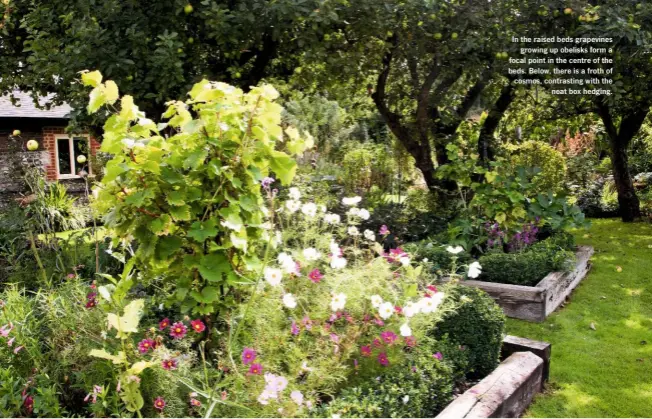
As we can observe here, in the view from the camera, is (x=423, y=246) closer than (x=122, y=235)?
No

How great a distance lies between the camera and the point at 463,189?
707 cm

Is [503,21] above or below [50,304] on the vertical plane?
above

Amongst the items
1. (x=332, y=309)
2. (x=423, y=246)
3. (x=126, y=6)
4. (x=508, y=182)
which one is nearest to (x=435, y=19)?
(x=508, y=182)

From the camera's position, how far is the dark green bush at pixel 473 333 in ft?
10.0

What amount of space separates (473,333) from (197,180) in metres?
1.84

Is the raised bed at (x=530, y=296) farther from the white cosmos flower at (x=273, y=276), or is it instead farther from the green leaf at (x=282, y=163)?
the green leaf at (x=282, y=163)

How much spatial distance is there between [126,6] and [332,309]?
4.13 m

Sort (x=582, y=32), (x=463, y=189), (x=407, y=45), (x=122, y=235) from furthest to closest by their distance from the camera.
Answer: (x=463, y=189) → (x=407, y=45) → (x=582, y=32) → (x=122, y=235)

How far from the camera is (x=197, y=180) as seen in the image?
2270 millimetres

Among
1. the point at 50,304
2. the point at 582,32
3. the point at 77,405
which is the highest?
the point at 582,32

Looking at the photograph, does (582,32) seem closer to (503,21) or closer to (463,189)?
(503,21)

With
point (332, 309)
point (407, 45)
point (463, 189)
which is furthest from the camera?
point (463, 189)

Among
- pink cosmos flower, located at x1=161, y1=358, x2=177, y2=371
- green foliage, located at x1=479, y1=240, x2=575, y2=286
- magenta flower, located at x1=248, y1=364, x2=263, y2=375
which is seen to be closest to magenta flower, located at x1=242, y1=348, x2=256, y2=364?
magenta flower, located at x1=248, y1=364, x2=263, y2=375

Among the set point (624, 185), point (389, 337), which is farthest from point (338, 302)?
point (624, 185)
